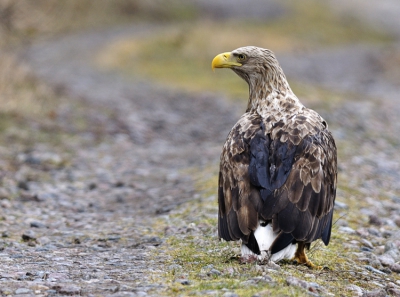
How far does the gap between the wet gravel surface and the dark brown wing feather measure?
54 cm

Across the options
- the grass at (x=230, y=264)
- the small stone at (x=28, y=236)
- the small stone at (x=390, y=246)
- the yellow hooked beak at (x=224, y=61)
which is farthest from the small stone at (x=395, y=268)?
the small stone at (x=28, y=236)

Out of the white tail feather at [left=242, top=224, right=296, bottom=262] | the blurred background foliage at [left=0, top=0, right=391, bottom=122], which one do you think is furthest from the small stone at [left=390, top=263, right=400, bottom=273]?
the blurred background foliage at [left=0, top=0, right=391, bottom=122]

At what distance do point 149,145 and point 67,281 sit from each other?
28.5ft

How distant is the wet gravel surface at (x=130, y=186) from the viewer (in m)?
6.24

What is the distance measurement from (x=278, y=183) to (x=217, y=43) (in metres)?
26.5

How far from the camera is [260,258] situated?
5949mm

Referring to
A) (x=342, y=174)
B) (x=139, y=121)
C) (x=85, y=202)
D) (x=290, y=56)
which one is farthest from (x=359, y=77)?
(x=85, y=202)

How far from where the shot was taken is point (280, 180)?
20.3 ft

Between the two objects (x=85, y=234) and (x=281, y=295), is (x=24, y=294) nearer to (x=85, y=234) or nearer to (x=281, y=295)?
(x=281, y=295)

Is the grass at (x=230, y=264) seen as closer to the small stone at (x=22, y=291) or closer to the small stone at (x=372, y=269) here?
the small stone at (x=372, y=269)

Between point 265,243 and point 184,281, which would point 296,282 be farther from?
point 184,281

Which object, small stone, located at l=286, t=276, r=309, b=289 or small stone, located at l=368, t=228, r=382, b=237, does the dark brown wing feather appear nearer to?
small stone, located at l=286, t=276, r=309, b=289

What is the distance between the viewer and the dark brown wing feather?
6.04 meters

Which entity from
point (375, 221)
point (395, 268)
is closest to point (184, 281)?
point (395, 268)
